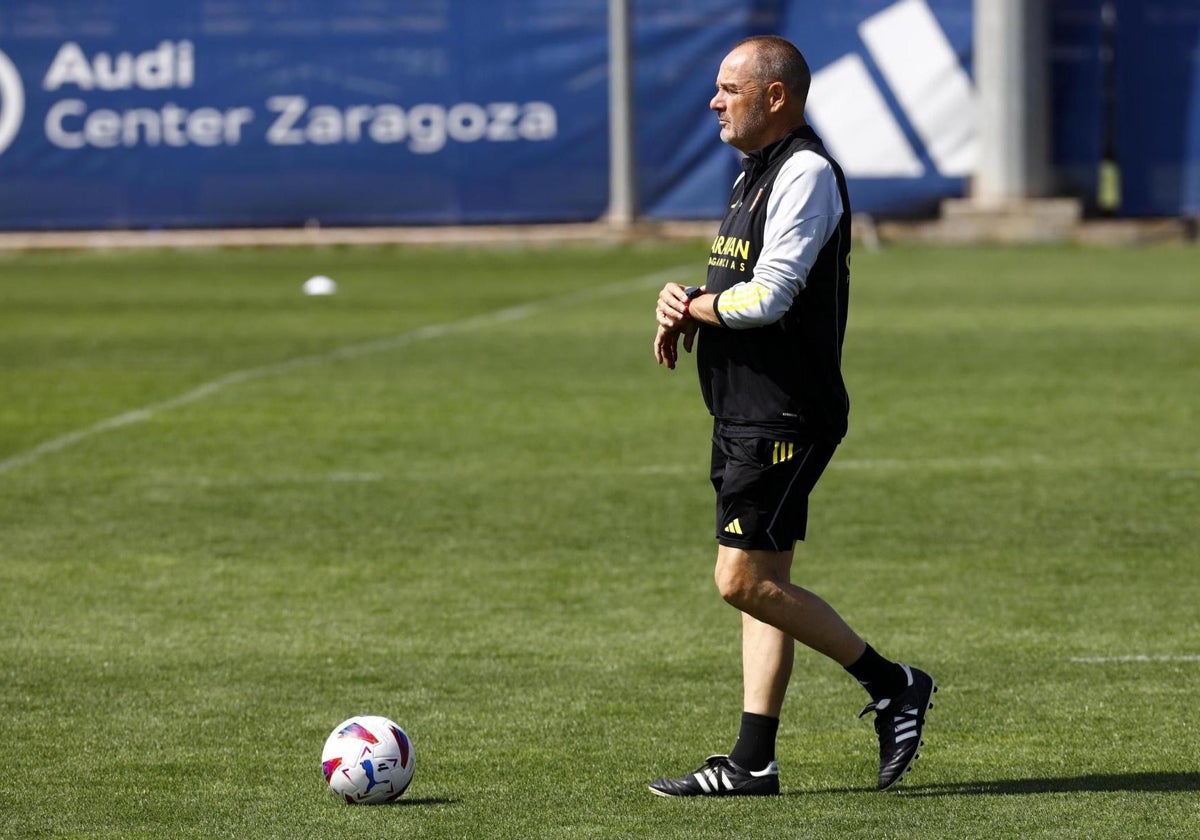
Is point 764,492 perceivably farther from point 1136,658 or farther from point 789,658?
point 1136,658

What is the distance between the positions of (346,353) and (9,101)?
18306 millimetres

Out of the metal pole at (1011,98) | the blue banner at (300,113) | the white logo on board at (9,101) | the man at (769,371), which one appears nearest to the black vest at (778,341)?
the man at (769,371)

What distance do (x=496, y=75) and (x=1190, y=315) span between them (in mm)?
15324

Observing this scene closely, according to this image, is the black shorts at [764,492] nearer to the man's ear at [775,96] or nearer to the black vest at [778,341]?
the black vest at [778,341]

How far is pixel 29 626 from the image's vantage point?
7.88m

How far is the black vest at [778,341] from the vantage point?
544 centimetres

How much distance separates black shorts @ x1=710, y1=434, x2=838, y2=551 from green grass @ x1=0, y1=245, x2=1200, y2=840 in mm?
678

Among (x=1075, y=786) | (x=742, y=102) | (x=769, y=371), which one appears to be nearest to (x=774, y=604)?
(x=769, y=371)

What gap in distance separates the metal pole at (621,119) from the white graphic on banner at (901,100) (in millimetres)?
2767

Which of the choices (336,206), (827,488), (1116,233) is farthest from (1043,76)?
(827,488)

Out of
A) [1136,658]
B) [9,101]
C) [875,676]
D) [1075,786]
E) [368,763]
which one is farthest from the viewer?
[9,101]

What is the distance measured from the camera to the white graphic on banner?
3181cm

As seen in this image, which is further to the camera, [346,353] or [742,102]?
[346,353]

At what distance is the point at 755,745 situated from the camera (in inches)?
217
